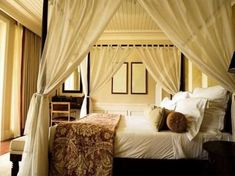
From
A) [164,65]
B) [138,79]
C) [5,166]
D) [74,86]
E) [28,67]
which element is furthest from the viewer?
[74,86]

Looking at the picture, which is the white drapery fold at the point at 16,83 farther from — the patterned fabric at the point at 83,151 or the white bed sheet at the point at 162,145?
the white bed sheet at the point at 162,145

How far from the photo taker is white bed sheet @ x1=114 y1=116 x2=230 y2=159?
219 centimetres

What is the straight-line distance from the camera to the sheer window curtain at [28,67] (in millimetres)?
4988

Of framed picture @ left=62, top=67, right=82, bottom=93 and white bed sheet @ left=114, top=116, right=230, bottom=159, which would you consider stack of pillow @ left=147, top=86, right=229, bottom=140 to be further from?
framed picture @ left=62, top=67, right=82, bottom=93

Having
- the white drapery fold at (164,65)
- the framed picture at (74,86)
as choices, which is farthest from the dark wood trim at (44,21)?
the framed picture at (74,86)

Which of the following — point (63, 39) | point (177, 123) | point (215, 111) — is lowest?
point (177, 123)

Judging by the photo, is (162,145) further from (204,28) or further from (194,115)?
(204,28)

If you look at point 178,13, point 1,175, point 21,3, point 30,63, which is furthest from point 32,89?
point 178,13

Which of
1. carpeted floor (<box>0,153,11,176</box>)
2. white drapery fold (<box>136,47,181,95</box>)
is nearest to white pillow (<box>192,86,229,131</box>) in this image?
white drapery fold (<box>136,47,181,95</box>)

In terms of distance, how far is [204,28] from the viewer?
2156 millimetres

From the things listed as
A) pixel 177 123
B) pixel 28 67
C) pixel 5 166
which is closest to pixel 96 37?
pixel 177 123

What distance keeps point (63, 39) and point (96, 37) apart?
364 millimetres

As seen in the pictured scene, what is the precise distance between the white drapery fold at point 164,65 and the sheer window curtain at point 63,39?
8.00 ft

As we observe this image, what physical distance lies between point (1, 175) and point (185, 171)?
2.30 metres
